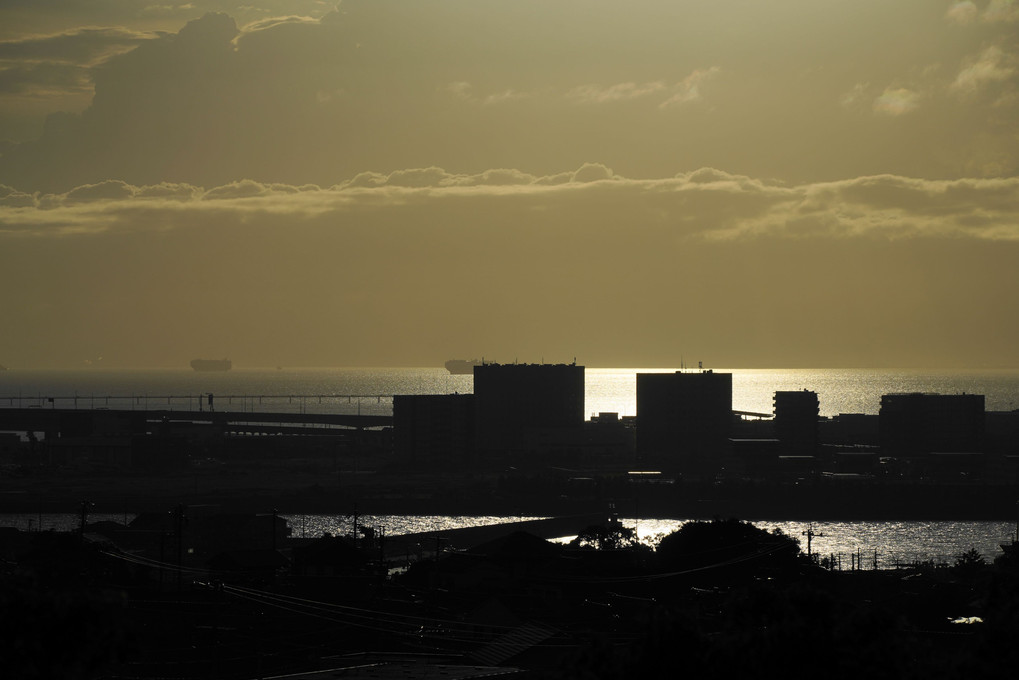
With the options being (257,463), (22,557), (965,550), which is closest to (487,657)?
(22,557)

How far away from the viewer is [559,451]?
260 feet

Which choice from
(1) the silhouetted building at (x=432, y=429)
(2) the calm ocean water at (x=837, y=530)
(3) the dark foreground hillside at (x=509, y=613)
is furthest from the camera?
(1) the silhouetted building at (x=432, y=429)

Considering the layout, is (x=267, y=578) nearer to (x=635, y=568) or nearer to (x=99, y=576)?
(x=99, y=576)

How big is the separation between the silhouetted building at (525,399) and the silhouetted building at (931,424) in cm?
1932

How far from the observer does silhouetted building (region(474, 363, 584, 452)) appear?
8400cm

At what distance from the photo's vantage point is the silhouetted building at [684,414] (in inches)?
3083

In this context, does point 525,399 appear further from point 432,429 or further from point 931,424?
point 931,424

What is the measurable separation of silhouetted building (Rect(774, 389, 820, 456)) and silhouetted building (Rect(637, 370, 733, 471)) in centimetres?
315

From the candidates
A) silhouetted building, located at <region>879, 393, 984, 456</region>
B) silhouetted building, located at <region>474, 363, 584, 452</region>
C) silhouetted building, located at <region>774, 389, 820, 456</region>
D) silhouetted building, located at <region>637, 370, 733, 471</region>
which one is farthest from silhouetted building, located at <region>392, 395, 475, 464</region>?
silhouetted building, located at <region>879, 393, 984, 456</region>

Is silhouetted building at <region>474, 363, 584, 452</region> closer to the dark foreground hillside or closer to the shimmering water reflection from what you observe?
the shimmering water reflection

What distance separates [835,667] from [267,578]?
17.8m

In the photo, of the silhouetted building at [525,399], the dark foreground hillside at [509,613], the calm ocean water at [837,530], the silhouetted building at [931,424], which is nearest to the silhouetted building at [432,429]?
the silhouetted building at [525,399]

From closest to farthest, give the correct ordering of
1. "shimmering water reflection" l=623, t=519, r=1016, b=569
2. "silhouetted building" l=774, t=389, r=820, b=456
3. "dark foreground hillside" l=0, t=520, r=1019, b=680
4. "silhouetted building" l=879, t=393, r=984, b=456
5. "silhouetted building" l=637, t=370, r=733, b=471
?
"dark foreground hillside" l=0, t=520, r=1019, b=680, "shimmering water reflection" l=623, t=519, r=1016, b=569, "silhouetted building" l=774, t=389, r=820, b=456, "silhouetted building" l=637, t=370, r=733, b=471, "silhouetted building" l=879, t=393, r=984, b=456

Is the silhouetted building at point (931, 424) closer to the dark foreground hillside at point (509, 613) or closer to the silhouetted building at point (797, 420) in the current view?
the silhouetted building at point (797, 420)
